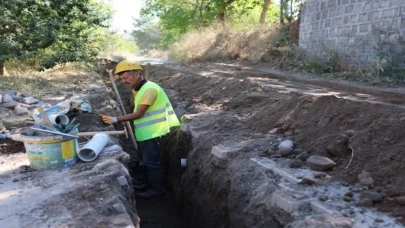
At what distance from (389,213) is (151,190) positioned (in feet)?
12.7

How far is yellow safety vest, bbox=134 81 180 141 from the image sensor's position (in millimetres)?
5652

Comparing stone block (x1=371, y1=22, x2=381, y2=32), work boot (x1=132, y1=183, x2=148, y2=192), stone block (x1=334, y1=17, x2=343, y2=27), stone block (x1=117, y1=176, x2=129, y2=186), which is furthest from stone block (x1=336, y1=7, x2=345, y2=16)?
stone block (x1=117, y1=176, x2=129, y2=186)

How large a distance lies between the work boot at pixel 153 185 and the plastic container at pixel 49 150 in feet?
5.00

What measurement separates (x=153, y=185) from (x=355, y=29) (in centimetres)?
740

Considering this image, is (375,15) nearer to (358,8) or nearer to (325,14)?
(358,8)

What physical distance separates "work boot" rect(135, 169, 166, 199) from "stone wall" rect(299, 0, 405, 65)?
19.8ft

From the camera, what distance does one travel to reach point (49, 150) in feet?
15.4

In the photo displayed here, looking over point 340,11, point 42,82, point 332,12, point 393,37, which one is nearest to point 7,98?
point 42,82

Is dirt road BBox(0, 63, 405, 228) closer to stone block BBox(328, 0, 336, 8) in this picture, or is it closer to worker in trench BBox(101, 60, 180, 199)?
worker in trench BBox(101, 60, 180, 199)

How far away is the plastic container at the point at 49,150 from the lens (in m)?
4.62

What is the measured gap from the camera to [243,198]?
4.44 m

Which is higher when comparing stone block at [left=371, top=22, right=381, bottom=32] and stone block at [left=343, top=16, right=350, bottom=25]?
stone block at [left=343, top=16, right=350, bottom=25]

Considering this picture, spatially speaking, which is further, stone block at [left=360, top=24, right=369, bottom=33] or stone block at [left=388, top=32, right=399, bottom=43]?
stone block at [left=360, top=24, right=369, bottom=33]

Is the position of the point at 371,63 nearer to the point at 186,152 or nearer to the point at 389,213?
the point at 186,152
